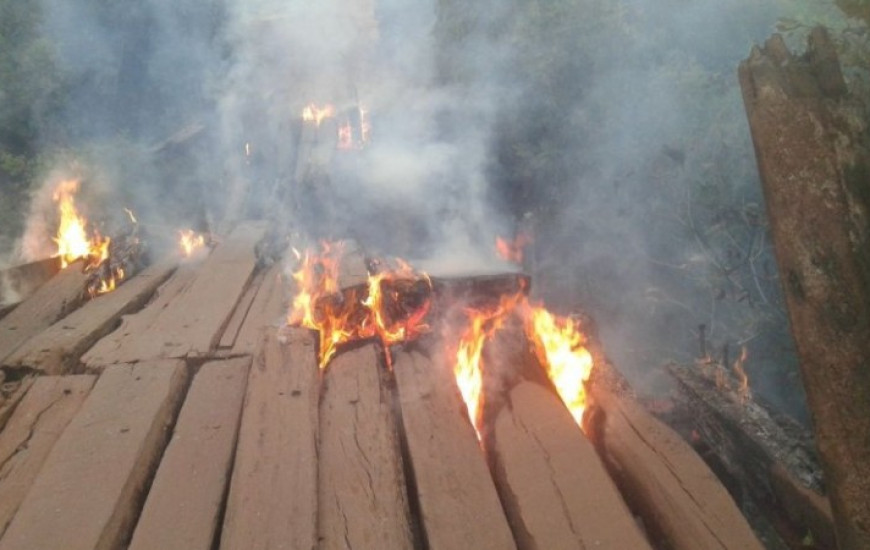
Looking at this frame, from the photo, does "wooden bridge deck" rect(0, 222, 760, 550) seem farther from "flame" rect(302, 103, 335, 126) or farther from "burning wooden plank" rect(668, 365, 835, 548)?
"flame" rect(302, 103, 335, 126)

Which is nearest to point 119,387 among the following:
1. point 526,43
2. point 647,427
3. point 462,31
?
point 647,427

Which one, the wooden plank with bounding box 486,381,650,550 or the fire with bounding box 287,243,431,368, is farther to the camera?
the fire with bounding box 287,243,431,368

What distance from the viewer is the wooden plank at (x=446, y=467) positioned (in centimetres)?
233

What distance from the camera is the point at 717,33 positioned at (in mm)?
7359

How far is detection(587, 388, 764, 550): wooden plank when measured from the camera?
235 cm

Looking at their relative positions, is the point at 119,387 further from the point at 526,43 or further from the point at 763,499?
the point at 526,43

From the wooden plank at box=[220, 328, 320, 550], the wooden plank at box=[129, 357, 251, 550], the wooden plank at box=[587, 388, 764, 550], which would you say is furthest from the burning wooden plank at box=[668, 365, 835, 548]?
the wooden plank at box=[129, 357, 251, 550]

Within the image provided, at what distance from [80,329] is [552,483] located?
3621mm

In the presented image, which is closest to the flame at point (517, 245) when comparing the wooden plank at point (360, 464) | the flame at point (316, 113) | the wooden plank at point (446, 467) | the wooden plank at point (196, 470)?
the wooden plank at point (446, 467)

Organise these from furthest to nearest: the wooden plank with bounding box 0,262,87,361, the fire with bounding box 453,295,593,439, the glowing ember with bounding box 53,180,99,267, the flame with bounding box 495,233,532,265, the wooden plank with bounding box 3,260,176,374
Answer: the flame with bounding box 495,233,532,265, the glowing ember with bounding box 53,180,99,267, the wooden plank with bounding box 0,262,87,361, the wooden plank with bounding box 3,260,176,374, the fire with bounding box 453,295,593,439

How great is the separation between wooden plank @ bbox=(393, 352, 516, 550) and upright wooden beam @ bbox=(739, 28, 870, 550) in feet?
4.08

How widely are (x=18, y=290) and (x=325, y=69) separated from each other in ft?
44.3

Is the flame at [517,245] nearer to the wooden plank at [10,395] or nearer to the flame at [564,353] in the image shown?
the flame at [564,353]

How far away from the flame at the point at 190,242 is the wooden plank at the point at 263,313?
1360mm
